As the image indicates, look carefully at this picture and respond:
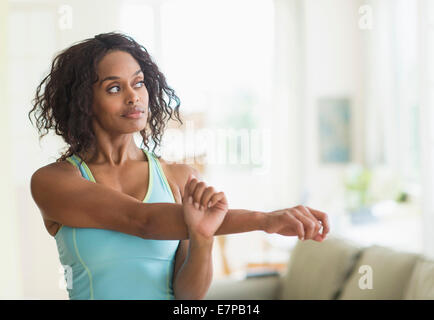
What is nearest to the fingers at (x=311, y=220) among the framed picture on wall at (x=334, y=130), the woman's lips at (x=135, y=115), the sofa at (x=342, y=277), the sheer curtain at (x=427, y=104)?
the woman's lips at (x=135, y=115)

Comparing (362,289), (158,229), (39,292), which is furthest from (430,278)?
(158,229)

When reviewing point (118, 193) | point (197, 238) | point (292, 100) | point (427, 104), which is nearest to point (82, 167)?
point (118, 193)

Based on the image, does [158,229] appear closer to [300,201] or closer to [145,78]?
[145,78]

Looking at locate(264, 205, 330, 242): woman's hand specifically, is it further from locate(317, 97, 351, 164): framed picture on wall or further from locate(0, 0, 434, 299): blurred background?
locate(317, 97, 351, 164): framed picture on wall

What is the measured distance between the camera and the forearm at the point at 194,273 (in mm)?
693

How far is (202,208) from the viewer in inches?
24.4

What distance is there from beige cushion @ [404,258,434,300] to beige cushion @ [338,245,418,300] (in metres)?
0.07

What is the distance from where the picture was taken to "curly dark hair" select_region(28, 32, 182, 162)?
0.67 meters

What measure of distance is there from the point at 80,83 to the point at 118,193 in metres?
0.15

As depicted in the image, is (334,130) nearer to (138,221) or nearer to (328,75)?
(328,75)

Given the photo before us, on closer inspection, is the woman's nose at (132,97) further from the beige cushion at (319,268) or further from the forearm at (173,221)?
the beige cushion at (319,268)

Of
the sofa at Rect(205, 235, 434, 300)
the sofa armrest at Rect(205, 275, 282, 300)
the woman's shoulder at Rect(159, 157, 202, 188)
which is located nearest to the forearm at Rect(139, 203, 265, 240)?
Answer: the woman's shoulder at Rect(159, 157, 202, 188)

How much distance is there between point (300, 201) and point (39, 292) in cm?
409

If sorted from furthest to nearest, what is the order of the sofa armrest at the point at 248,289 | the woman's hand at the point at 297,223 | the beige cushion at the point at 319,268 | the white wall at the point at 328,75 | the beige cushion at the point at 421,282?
the white wall at the point at 328,75 < the sofa armrest at the point at 248,289 < the beige cushion at the point at 319,268 < the beige cushion at the point at 421,282 < the woman's hand at the point at 297,223
